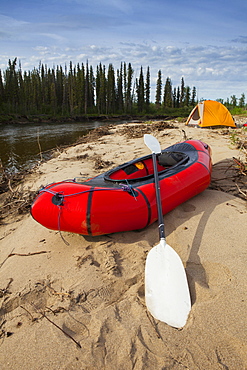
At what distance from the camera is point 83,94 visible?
4588 cm

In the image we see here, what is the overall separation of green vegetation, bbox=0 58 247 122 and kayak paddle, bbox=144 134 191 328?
32.7m

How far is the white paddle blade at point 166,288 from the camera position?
6.28 feet

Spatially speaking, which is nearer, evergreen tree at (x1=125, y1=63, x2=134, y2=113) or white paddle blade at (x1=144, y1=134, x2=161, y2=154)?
white paddle blade at (x1=144, y1=134, x2=161, y2=154)

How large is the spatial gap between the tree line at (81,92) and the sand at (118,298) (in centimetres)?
3313

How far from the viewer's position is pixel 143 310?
6.44 feet

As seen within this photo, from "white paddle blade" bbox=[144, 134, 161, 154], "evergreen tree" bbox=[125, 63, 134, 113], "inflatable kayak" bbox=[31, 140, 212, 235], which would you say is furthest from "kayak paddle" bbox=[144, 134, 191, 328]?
"evergreen tree" bbox=[125, 63, 134, 113]

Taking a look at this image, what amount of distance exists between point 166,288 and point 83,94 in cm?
4779

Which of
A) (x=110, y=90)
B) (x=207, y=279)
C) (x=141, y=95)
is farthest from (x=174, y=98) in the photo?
(x=207, y=279)

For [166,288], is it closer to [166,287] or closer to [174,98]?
[166,287]

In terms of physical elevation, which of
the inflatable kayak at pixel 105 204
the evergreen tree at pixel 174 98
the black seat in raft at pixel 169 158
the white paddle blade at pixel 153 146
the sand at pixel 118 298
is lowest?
the sand at pixel 118 298

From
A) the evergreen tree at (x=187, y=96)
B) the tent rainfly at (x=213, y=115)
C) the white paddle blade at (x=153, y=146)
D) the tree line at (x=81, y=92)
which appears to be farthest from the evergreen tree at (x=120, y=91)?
the white paddle blade at (x=153, y=146)

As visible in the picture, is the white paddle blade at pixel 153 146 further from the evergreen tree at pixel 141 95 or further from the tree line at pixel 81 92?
the evergreen tree at pixel 141 95

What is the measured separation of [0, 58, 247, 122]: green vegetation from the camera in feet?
121

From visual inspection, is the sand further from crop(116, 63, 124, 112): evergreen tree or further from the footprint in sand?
crop(116, 63, 124, 112): evergreen tree
